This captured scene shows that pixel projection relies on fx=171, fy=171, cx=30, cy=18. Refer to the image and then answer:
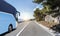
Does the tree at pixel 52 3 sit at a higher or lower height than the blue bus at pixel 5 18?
higher

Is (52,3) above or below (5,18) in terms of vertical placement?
above

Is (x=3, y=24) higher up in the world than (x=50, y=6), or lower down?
lower down

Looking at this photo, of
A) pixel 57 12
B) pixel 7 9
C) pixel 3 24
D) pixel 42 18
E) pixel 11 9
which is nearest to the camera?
pixel 3 24

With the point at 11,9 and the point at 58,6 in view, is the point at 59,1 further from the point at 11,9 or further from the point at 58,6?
the point at 11,9

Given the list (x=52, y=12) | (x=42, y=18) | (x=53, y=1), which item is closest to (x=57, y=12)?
(x=52, y=12)

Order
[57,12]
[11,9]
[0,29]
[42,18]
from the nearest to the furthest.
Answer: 1. [0,29]
2. [11,9]
3. [57,12]
4. [42,18]

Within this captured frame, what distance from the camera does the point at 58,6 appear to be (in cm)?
2344

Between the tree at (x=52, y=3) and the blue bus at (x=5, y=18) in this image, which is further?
the tree at (x=52, y=3)

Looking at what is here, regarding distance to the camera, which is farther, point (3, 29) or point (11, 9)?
point (11, 9)

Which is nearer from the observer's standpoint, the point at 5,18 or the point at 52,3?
the point at 5,18

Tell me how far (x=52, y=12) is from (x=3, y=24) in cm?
997

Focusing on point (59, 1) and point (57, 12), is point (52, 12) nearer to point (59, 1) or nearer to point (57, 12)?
point (57, 12)

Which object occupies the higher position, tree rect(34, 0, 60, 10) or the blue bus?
tree rect(34, 0, 60, 10)

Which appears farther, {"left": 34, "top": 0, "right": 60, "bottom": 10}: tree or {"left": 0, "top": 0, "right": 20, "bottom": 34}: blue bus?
{"left": 34, "top": 0, "right": 60, "bottom": 10}: tree
